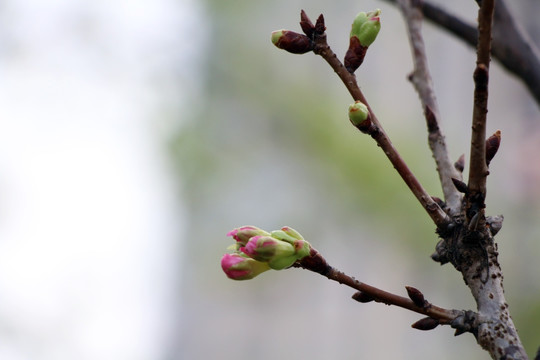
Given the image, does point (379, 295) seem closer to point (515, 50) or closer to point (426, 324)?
point (426, 324)

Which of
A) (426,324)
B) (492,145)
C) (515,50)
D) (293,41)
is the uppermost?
(515,50)

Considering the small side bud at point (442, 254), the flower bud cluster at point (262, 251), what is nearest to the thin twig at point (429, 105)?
the small side bud at point (442, 254)

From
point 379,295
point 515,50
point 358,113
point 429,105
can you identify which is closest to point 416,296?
point 379,295

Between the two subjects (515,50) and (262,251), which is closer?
(262,251)

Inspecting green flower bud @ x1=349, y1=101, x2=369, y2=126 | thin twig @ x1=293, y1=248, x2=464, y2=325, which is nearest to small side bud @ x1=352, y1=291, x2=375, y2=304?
thin twig @ x1=293, y1=248, x2=464, y2=325

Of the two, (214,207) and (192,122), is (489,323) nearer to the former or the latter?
(192,122)

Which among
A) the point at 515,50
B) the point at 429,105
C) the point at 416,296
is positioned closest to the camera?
the point at 416,296
